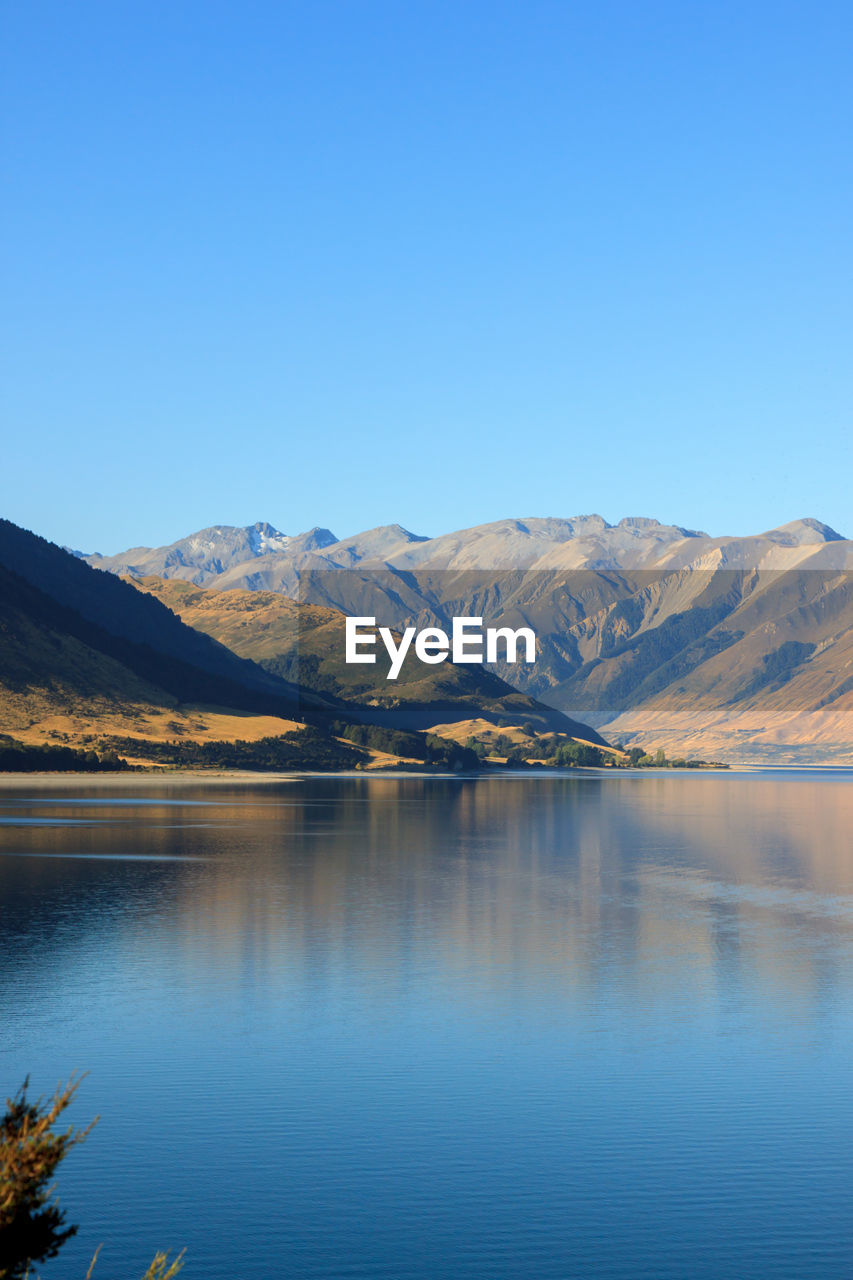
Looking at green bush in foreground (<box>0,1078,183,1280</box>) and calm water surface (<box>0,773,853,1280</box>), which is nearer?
green bush in foreground (<box>0,1078,183,1280</box>)

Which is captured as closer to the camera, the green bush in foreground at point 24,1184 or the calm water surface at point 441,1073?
the green bush in foreground at point 24,1184

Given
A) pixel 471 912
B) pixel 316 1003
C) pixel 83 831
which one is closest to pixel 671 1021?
pixel 316 1003

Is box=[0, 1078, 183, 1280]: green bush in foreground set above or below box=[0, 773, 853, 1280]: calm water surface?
above

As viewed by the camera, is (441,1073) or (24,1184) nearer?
(24,1184)

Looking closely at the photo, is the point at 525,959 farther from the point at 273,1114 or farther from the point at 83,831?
the point at 83,831

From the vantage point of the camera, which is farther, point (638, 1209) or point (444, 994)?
point (444, 994)

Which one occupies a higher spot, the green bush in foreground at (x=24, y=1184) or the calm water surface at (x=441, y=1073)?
the green bush in foreground at (x=24, y=1184)

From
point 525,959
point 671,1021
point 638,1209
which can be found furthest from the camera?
point 525,959

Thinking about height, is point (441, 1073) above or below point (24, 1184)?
below
